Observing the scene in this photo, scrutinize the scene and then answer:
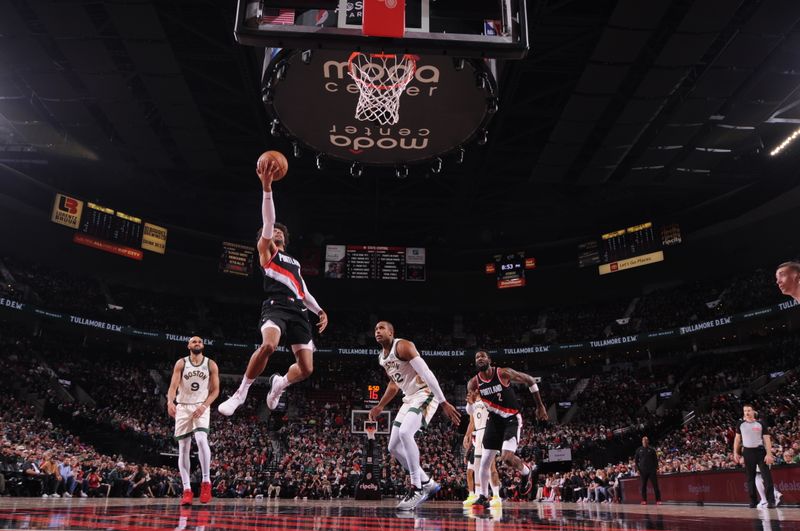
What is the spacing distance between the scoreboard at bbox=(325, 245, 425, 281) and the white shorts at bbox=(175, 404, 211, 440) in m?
20.5

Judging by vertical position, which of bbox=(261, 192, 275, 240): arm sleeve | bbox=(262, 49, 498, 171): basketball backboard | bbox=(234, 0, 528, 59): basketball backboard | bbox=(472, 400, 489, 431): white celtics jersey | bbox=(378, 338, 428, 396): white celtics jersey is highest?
bbox=(262, 49, 498, 171): basketball backboard

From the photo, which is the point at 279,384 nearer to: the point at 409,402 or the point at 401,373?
the point at 401,373

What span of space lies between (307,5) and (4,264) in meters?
A: 27.3

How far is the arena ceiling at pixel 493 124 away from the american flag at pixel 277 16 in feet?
29.6

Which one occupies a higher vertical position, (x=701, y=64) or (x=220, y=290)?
(x=701, y=64)

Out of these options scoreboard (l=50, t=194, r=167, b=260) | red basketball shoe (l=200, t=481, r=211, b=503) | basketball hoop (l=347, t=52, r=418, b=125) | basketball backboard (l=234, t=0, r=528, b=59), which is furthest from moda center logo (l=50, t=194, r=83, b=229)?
basketball backboard (l=234, t=0, r=528, b=59)

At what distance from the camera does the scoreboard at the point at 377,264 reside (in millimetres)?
28109

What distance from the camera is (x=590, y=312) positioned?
3466cm

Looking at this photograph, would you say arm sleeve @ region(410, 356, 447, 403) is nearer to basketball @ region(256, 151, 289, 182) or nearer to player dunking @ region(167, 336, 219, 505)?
player dunking @ region(167, 336, 219, 505)

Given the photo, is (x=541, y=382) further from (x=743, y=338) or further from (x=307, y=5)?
(x=307, y=5)

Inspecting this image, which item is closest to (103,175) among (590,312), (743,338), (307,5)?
(307,5)

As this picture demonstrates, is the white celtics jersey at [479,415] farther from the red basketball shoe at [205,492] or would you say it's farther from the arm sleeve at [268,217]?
the arm sleeve at [268,217]

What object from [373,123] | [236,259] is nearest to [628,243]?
[236,259]

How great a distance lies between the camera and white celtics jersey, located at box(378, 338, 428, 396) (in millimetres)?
7285
